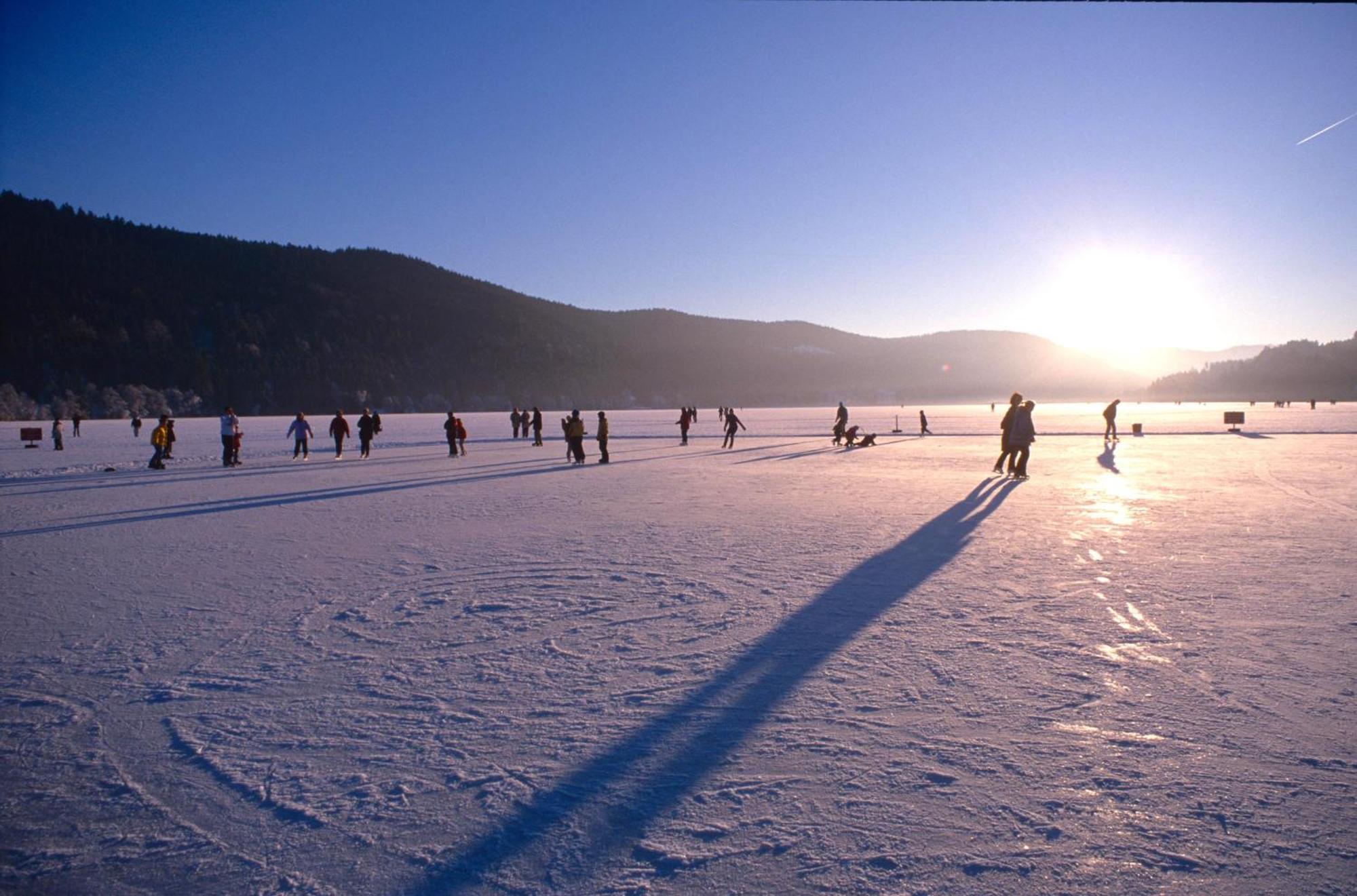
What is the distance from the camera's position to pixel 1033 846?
Result: 223 cm

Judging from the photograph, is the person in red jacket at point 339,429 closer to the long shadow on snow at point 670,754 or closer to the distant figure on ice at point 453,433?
the distant figure on ice at point 453,433

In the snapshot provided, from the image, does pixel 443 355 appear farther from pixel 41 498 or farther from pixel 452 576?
pixel 452 576

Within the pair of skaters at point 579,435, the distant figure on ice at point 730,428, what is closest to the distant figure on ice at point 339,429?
the pair of skaters at point 579,435

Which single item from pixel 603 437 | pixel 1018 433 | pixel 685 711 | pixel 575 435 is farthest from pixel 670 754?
pixel 603 437

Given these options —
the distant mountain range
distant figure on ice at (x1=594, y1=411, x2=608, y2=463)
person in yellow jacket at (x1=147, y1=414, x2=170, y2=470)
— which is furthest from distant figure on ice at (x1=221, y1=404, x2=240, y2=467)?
the distant mountain range

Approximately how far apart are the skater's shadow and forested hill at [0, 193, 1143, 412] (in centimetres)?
9890

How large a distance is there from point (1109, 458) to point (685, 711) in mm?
19171

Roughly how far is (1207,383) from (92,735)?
659ft

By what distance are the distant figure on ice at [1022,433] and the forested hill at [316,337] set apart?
9915 cm

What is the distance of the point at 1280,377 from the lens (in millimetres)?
145750

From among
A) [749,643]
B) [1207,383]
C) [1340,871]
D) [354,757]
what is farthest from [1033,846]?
[1207,383]

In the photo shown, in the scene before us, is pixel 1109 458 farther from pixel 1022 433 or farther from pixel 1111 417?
pixel 1111 417

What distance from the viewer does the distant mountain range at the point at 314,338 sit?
98312mm

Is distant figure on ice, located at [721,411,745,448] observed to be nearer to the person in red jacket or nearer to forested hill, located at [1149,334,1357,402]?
the person in red jacket
